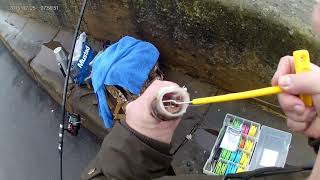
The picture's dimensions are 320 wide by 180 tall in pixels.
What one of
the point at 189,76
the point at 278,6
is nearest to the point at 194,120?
the point at 189,76

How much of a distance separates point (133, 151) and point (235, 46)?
55.7 inches

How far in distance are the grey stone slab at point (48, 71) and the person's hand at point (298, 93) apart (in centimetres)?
281

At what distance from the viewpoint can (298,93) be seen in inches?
51.6

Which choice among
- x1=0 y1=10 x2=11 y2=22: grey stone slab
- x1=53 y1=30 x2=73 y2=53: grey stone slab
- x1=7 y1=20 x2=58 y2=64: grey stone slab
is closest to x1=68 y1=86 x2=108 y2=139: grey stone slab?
x1=53 y1=30 x2=73 y2=53: grey stone slab

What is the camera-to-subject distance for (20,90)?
4344mm

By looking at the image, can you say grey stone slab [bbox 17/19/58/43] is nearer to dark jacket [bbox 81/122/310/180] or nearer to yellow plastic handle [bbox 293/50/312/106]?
dark jacket [bbox 81/122/310/180]

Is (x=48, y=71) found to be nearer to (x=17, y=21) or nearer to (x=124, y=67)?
(x=17, y=21)

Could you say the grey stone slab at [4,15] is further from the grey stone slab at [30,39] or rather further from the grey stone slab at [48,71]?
the grey stone slab at [48,71]

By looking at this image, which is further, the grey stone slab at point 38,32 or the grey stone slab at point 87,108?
the grey stone slab at point 38,32

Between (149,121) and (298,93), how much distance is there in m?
0.58

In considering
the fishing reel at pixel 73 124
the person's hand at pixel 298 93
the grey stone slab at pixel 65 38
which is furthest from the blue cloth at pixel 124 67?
the person's hand at pixel 298 93

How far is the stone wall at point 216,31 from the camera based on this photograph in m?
2.51

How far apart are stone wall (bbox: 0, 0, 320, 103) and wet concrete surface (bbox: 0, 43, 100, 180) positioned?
0.95 meters

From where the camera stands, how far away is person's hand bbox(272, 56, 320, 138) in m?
→ 1.27
